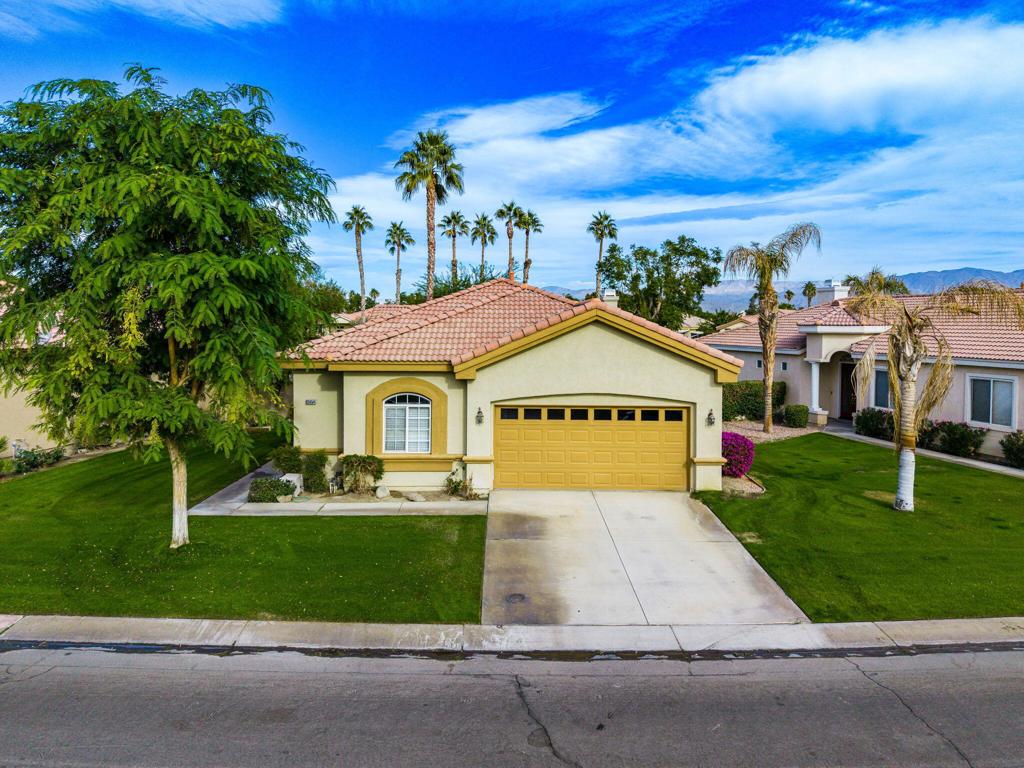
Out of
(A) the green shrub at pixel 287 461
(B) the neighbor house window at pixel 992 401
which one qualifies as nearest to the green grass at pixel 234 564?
(A) the green shrub at pixel 287 461

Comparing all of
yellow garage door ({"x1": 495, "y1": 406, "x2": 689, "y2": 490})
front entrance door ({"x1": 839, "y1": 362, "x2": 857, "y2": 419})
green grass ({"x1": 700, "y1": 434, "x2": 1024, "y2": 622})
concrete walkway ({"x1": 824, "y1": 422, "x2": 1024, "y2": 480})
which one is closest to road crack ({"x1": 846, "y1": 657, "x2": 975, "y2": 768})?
green grass ({"x1": 700, "y1": 434, "x2": 1024, "y2": 622})

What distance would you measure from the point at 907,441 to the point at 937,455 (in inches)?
343

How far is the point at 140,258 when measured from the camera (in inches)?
405

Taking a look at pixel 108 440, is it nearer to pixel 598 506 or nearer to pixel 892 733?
pixel 598 506

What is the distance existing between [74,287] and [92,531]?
533 cm

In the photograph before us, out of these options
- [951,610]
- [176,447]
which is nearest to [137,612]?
[176,447]

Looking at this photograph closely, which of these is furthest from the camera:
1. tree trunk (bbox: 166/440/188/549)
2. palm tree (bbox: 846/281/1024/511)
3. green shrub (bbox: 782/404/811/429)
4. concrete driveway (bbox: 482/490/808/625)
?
green shrub (bbox: 782/404/811/429)

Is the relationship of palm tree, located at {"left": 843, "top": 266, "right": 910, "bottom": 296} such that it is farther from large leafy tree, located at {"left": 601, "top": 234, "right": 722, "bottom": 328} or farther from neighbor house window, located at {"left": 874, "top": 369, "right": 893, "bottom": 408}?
large leafy tree, located at {"left": 601, "top": 234, "right": 722, "bottom": 328}

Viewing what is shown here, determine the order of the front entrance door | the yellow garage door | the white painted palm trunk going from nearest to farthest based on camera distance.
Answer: the white painted palm trunk
the yellow garage door
the front entrance door

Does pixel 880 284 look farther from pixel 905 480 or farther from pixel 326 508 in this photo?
pixel 326 508

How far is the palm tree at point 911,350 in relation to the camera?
47.1 feet

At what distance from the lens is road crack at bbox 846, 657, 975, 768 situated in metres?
6.51

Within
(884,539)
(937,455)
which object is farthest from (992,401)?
(884,539)

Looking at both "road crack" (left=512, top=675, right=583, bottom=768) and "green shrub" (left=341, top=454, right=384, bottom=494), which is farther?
"green shrub" (left=341, top=454, right=384, bottom=494)
